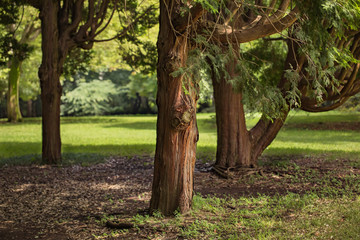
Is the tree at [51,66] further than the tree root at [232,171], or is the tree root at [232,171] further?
the tree at [51,66]

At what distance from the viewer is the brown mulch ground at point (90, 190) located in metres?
6.39

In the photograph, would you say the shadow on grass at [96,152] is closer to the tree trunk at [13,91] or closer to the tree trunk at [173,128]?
the tree trunk at [173,128]

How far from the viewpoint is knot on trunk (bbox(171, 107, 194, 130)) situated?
20.1 ft

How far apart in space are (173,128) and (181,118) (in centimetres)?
20

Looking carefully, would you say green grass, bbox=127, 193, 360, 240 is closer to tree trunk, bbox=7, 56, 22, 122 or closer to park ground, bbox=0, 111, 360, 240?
park ground, bbox=0, 111, 360, 240

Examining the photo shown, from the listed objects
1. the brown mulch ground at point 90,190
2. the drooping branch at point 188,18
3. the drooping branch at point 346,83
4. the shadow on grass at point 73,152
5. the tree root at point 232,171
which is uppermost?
the drooping branch at point 188,18

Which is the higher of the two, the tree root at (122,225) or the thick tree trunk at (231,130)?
the thick tree trunk at (231,130)

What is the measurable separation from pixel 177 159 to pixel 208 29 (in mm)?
1947

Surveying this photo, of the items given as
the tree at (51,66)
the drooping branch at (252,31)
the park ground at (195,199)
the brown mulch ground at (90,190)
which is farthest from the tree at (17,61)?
the drooping branch at (252,31)

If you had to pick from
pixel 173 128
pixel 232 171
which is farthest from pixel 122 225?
pixel 232 171

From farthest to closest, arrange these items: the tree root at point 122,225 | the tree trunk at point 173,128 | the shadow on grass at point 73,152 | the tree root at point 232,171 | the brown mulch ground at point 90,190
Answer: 1. the shadow on grass at point 73,152
2. the tree root at point 232,171
3. the brown mulch ground at point 90,190
4. the tree trunk at point 173,128
5. the tree root at point 122,225

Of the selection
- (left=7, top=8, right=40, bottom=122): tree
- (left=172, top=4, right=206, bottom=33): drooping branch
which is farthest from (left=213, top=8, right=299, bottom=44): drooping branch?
(left=7, top=8, right=40, bottom=122): tree

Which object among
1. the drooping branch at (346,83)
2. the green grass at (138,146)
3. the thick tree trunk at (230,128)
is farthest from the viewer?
the green grass at (138,146)

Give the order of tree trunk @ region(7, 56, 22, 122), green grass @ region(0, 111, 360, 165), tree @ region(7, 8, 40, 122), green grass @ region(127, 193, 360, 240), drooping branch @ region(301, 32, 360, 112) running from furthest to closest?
1. tree trunk @ region(7, 56, 22, 122)
2. tree @ region(7, 8, 40, 122)
3. green grass @ region(0, 111, 360, 165)
4. drooping branch @ region(301, 32, 360, 112)
5. green grass @ region(127, 193, 360, 240)
